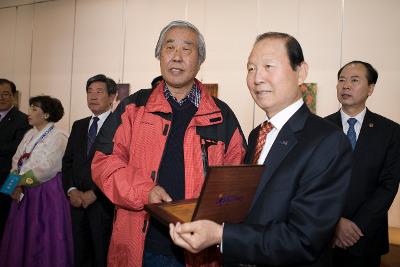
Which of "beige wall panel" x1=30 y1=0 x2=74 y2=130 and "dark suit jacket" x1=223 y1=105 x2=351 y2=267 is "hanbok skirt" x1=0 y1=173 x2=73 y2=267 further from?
"beige wall panel" x1=30 y1=0 x2=74 y2=130

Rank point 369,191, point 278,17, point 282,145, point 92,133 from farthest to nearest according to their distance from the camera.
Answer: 1. point 278,17
2. point 92,133
3. point 369,191
4. point 282,145

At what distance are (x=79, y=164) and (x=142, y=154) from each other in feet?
5.23

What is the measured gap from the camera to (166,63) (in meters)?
1.70

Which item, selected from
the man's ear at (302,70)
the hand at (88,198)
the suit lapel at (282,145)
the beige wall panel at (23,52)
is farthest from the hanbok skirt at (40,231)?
the beige wall panel at (23,52)

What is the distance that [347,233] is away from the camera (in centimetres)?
213

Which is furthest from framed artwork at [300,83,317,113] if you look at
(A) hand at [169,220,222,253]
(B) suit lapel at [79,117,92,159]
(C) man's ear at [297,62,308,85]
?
(A) hand at [169,220,222,253]

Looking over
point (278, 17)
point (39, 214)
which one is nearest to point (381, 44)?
point (278, 17)

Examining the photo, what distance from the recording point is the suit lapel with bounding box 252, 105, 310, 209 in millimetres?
1147

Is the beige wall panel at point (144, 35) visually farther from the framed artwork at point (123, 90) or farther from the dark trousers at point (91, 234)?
the dark trousers at point (91, 234)

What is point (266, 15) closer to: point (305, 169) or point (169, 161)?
point (169, 161)

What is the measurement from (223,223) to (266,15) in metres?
3.77

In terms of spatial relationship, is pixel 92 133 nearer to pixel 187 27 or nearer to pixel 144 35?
pixel 187 27

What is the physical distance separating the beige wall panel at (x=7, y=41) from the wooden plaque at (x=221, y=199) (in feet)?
20.5

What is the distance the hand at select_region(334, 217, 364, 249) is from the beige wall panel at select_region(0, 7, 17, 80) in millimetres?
6209
